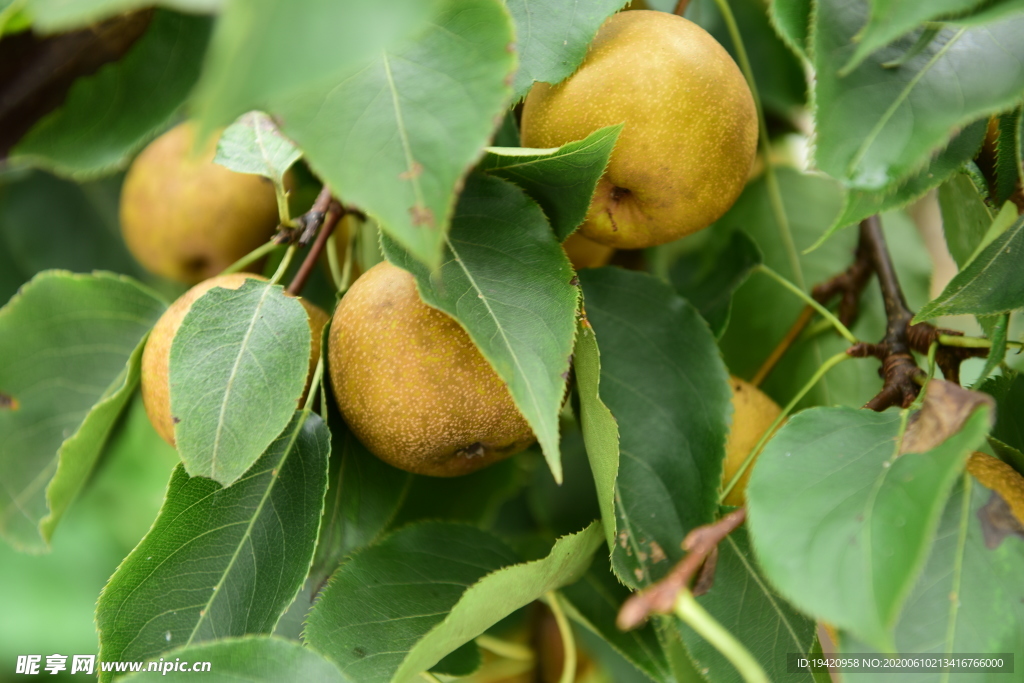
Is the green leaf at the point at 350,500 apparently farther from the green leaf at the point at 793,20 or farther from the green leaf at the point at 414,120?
the green leaf at the point at 793,20

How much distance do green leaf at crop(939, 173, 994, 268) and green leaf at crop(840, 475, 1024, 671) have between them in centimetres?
16

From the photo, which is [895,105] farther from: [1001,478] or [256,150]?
[256,150]

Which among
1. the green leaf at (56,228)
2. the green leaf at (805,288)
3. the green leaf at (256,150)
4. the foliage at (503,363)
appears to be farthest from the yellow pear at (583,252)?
the green leaf at (56,228)

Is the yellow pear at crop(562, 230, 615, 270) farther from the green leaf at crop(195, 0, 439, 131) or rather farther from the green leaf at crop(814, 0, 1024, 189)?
the green leaf at crop(195, 0, 439, 131)

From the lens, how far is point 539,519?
670mm

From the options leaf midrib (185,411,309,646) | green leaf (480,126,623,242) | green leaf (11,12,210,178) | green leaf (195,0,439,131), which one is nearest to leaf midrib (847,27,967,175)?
green leaf (480,126,623,242)

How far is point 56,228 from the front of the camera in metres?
0.80

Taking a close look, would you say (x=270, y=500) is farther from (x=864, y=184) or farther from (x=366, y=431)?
(x=864, y=184)

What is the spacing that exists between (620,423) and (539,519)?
228 mm

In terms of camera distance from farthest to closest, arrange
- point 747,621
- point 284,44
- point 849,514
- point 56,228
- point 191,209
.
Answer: point 56,228, point 191,209, point 747,621, point 849,514, point 284,44

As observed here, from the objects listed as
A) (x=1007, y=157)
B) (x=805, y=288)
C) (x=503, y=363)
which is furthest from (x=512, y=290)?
(x=805, y=288)

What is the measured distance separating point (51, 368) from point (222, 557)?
0.72ft

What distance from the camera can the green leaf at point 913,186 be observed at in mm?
349

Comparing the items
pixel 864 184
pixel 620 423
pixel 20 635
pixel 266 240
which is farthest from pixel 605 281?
pixel 20 635
